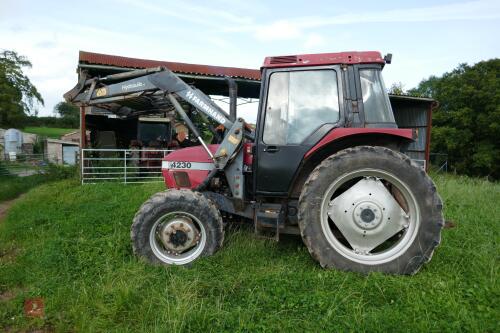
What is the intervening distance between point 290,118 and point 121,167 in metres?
7.54

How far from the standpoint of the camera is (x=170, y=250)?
3.89 metres

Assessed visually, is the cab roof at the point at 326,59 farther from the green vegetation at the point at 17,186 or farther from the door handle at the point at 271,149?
the green vegetation at the point at 17,186

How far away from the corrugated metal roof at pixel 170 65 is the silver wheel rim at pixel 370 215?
8.58 meters

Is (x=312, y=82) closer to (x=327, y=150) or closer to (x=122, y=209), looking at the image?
(x=327, y=150)

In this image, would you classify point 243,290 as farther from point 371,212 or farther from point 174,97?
point 174,97

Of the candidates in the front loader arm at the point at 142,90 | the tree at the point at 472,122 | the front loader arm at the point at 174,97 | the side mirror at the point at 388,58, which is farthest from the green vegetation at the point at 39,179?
the tree at the point at 472,122

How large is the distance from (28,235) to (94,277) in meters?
2.45

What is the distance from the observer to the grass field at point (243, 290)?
2635 millimetres

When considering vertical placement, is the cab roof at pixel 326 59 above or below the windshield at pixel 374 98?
above

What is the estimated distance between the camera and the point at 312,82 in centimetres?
378

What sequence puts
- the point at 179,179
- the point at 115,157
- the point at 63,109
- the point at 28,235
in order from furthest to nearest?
the point at 63,109 < the point at 115,157 < the point at 28,235 < the point at 179,179

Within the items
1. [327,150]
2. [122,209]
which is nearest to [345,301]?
[327,150]

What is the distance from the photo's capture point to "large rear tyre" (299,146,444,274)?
3328 millimetres

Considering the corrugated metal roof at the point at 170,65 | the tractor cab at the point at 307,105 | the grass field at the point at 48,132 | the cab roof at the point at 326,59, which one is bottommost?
the tractor cab at the point at 307,105
